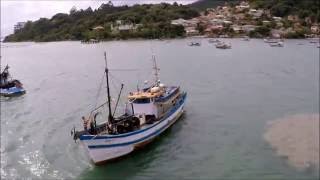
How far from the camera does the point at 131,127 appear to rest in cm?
1917

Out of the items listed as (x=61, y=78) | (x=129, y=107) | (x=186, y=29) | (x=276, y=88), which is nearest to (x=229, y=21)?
(x=186, y=29)

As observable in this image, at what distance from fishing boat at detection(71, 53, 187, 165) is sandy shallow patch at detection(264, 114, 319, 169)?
200 inches

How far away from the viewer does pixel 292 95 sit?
27.6 m

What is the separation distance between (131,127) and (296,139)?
701 centimetres

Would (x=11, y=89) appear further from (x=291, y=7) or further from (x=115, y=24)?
(x=291, y=7)

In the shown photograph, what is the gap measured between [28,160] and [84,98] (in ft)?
44.0

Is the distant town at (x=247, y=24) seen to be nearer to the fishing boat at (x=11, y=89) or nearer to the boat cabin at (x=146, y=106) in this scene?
the fishing boat at (x=11, y=89)

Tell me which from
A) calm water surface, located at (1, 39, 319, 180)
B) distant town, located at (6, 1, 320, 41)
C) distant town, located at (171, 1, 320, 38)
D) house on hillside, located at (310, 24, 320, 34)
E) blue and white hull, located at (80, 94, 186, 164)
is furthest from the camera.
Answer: distant town, located at (6, 1, 320, 41)

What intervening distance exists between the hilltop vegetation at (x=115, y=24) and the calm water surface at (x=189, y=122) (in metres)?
40.5

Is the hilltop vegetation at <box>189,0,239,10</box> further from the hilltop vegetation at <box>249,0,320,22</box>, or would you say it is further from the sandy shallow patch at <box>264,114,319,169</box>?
the sandy shallow patch at <box>264,114,319,169</box>

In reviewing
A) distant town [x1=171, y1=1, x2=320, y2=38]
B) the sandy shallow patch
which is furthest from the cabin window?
distant town [x1=171, y1=1, x2=320, y2=38]

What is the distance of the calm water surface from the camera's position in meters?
16.8

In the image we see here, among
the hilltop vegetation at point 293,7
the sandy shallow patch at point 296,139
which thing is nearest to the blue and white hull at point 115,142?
the sandy shallow patch at point 296,139

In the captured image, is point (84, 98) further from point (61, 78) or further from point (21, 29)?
point (21, 29)
